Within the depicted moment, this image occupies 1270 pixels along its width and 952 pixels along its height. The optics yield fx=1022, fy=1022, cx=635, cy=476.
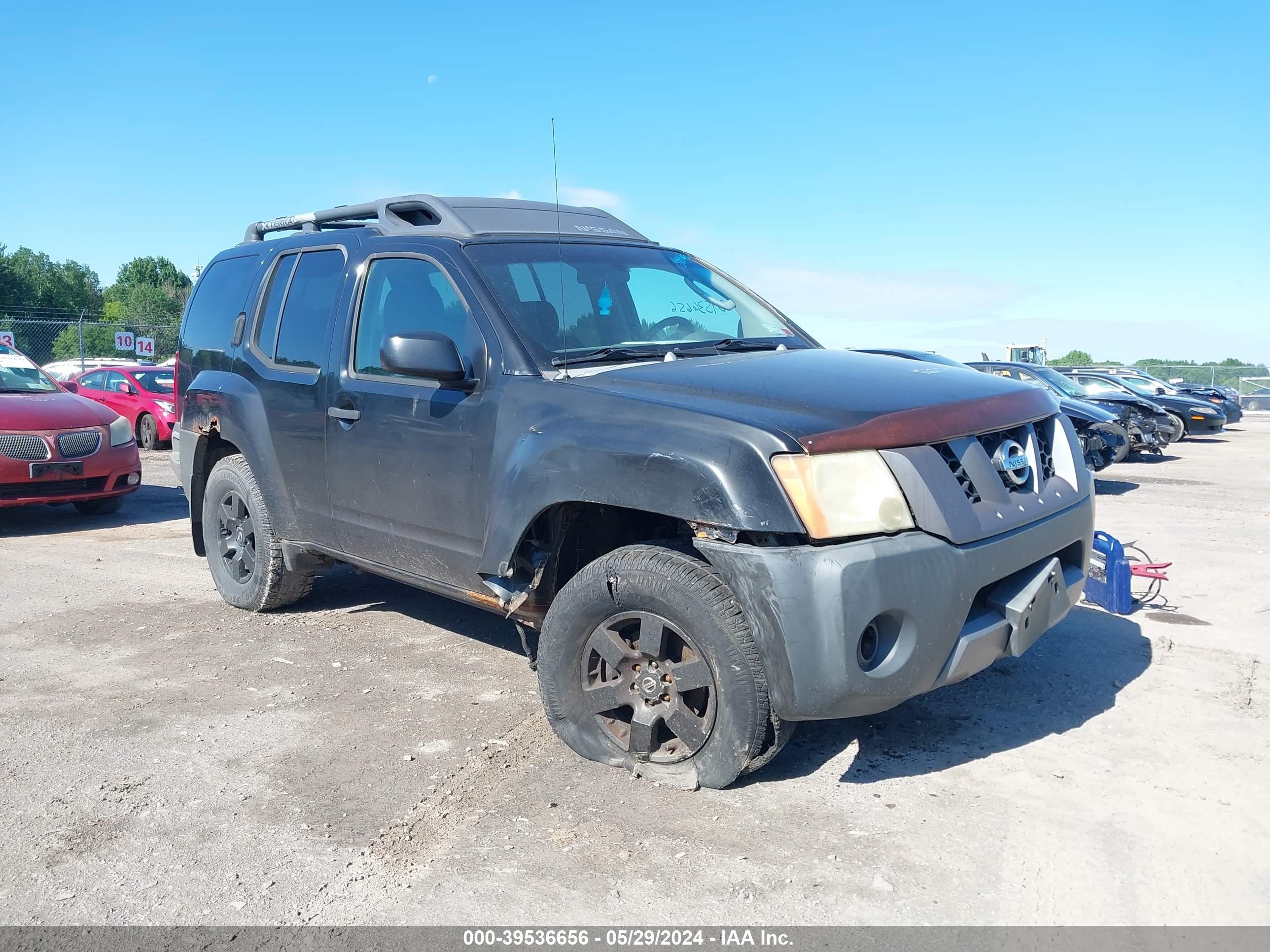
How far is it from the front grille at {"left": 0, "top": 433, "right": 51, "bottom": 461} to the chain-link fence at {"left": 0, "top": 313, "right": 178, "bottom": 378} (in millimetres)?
14866

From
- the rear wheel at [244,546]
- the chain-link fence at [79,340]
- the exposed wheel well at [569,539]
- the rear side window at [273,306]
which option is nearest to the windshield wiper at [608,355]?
the exposed wheel well at [569,539]

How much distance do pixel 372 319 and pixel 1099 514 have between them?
725 centimetres

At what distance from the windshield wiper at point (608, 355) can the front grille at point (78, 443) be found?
Result: 21.7 feet

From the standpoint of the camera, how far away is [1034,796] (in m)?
3.36

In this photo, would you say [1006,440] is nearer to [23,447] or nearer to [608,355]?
[608,355]

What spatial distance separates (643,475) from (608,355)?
0.88 meters

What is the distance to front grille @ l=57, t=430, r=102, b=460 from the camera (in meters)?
8.66

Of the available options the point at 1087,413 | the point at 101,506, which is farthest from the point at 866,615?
the point at 1087,413

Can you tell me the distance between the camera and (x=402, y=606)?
6.00m

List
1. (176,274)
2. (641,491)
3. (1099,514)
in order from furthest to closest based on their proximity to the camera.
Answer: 1. (176,274)
2. (1099,514)
3. (641,491)

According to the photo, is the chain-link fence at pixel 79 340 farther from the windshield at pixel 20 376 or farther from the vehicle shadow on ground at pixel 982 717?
the vehicle shadow on ground at pixel 982 717

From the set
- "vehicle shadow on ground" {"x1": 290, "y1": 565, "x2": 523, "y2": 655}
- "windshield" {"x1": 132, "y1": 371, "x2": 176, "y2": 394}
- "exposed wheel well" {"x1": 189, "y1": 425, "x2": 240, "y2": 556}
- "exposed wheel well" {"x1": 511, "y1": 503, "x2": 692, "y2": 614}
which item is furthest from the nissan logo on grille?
"windshield" {"x1": 132, "y1": 371, "x2": 176, "y2": 394}

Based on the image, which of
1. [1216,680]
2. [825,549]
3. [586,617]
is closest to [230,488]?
[586,617]

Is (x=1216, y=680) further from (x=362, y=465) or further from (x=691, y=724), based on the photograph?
(x=362, y=465)
